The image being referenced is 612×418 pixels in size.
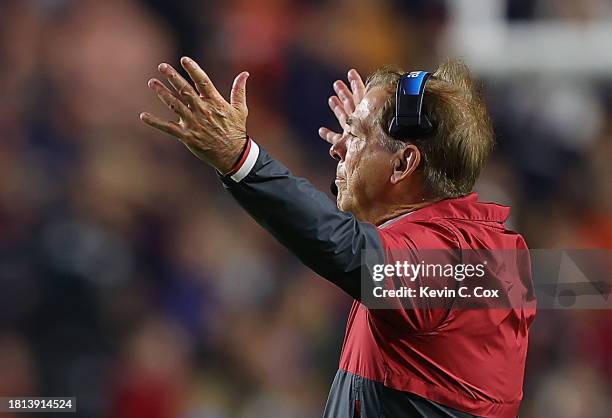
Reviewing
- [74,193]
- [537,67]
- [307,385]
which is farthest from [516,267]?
[537,67]

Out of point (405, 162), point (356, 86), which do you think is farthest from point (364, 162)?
point (356, 86)

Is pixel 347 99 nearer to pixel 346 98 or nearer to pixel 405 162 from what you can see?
pixel 346 98

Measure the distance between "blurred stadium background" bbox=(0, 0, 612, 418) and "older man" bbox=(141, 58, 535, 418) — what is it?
1.63 metres

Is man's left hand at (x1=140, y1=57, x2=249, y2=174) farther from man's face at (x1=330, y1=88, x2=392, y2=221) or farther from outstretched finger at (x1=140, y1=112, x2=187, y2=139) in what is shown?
man's face at (x1=330, y1=88, x2=392, y2=221)

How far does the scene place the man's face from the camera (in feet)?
6.25

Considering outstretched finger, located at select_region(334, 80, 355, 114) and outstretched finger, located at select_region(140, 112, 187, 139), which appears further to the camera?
outstretched finger, located at select_region(334, 80, 355, 114)

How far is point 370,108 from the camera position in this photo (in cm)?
197

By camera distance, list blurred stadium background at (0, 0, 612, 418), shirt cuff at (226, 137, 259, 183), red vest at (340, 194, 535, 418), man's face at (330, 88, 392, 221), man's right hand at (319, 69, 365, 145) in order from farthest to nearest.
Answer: blurred stadium background at (0, 0, 612, 418) < man's right hand at (319, 69, 365, 145) < man's face at (330, 88, 392, 221) < red vest at (340, 194, 535, 418) < shirt cuff at (226, 137, 259, 183)

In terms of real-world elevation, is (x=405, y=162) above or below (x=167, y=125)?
below

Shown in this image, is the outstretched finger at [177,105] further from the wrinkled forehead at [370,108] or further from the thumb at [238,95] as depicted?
the wrinkled forehead at [370,108]

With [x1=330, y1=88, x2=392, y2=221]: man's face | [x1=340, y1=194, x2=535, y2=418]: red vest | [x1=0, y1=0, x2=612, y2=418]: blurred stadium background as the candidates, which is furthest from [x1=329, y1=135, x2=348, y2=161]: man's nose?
[x1=0, y1=0, x2=612, y2=418]: blurred stadium background

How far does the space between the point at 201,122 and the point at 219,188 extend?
2.24m

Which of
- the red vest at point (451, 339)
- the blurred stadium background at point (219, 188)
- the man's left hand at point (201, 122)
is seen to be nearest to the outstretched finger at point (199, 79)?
the man's left hand at point (201, 122)

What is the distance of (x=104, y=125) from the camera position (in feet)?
12.0
